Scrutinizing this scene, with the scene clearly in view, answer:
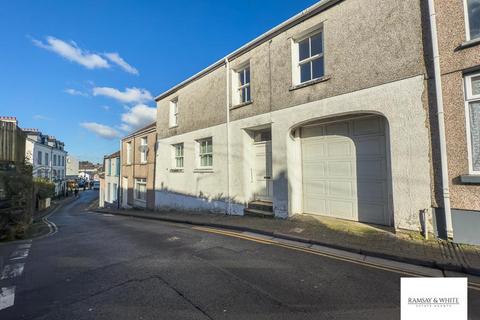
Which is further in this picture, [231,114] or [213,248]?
[231,114]

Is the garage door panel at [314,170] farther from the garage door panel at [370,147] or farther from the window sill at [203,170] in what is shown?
the window sill at [203,170]

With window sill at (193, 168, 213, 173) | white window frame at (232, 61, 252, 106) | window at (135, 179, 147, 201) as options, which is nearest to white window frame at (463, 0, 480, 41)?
white window frame at (232, 61, 252, 106)

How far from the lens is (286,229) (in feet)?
23.8

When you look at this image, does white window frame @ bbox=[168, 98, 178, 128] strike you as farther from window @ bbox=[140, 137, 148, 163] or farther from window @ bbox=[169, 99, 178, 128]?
window @ bbox=[140, 137, 148, 163]

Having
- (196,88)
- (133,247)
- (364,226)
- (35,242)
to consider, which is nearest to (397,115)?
(364,226)

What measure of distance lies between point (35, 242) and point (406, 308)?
9225 millimetres

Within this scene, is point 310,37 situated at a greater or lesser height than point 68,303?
greater

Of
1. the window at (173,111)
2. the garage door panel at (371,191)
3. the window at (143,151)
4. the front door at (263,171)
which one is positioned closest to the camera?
the garage door panel at (371,191)

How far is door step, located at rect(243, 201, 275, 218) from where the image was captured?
9299mm

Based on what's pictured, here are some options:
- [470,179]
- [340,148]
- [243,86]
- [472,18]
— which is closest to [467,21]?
[472,18]

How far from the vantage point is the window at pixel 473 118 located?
211 inches

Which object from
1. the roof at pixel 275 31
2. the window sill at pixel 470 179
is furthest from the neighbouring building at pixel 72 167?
the window sill at pixel 470 179

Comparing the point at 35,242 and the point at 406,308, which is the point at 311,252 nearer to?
the point at 406,308

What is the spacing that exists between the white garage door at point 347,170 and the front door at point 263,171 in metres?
1.43
